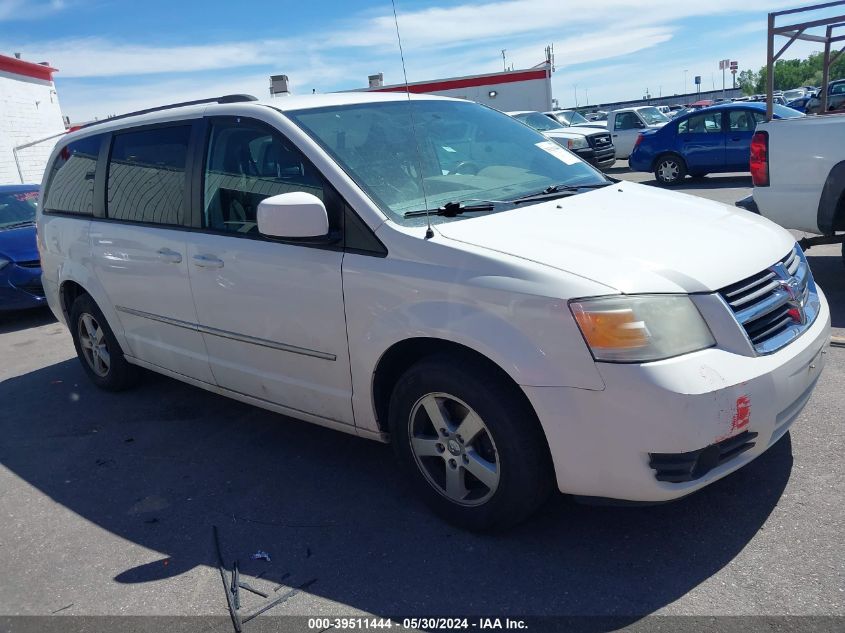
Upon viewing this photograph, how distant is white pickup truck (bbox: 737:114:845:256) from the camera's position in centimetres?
584

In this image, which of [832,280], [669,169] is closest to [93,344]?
[832,280]

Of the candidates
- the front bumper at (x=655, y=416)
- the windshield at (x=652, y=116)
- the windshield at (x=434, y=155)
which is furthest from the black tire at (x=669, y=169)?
the front bumper at (x=655, y=416)

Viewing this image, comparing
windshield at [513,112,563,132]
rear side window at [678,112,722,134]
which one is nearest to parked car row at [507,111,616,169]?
windshield at [513,112,563,132]

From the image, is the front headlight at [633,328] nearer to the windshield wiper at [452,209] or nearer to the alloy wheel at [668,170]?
the windshield wiper at [452,209]

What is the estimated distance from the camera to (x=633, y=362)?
259 centimetres

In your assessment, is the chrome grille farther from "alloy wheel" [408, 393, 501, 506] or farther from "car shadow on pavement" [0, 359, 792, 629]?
"alloy wheel" [408, 393, 501, 506]

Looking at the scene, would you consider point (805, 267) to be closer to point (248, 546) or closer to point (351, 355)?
point (351, 355)

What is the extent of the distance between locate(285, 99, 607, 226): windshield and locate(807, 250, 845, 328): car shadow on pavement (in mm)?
2610

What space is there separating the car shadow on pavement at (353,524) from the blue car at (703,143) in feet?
40.4

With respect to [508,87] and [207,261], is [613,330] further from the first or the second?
[508,87]

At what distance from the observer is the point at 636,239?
9.92 ft

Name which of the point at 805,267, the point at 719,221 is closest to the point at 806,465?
the point at 805,267

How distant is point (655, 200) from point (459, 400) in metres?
1.54

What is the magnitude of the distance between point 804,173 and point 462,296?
4413mm
